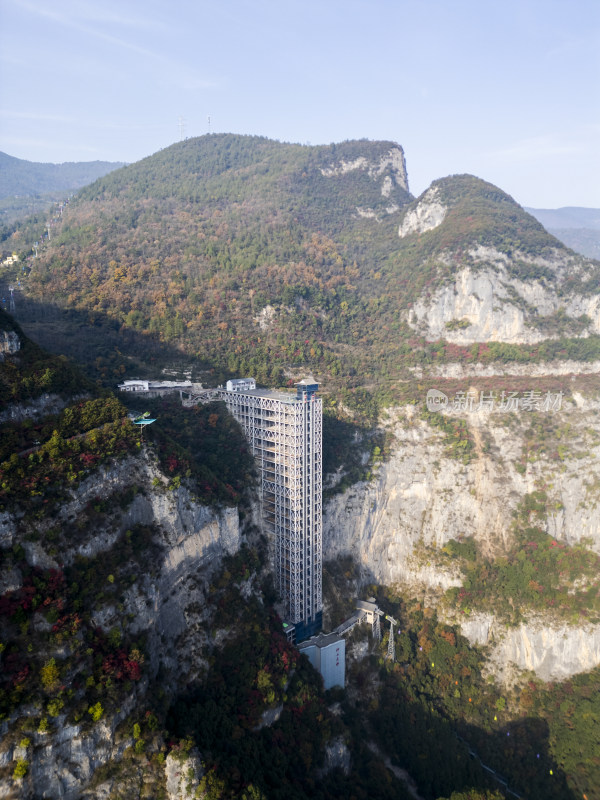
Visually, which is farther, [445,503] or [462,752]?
[445,503]

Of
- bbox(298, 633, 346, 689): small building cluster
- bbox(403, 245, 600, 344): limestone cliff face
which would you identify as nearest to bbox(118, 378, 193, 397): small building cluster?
bbox(298, 633, 346, 689): small building cluster

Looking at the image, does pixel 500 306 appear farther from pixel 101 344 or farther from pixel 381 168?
pixel 381 168

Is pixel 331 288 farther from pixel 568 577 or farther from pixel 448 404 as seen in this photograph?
pixel 568 577

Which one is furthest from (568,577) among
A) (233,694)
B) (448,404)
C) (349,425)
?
(233,694)

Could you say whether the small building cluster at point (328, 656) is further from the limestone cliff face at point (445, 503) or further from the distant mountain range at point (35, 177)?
the distant mountain range at point (35, 177)

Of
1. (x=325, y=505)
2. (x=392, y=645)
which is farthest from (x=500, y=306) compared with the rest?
(x=392, y=645)

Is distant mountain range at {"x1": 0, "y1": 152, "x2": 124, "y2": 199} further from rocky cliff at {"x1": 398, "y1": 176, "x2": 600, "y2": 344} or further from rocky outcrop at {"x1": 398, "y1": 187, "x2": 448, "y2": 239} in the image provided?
rocky cliff at {"x1": 398, "y1": 176, "x2": 600, "y2": 344}

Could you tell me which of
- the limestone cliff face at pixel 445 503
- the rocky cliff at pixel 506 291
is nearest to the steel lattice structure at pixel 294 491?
the limestone cliff face at pixel 445 503
